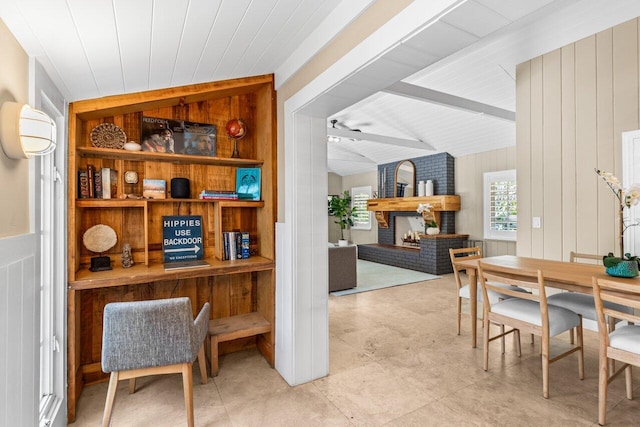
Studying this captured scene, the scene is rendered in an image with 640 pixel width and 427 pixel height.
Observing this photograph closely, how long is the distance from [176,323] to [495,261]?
2763 mm

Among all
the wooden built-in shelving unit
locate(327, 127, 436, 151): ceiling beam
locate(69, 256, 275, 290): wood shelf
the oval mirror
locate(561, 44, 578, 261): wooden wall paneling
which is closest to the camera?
locate(69, 256, 275, 290): wood shelf

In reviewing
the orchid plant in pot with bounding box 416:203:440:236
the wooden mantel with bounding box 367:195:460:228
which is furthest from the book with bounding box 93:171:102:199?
the wooden mantel with bounding box 367:195:460:228

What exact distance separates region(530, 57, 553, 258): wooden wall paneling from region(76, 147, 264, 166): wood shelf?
10.7 feet

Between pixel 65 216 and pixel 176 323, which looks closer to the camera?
pixel 176 323

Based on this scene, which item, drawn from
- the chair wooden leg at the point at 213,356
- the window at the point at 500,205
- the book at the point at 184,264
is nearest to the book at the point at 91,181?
the book at the point at 184,264

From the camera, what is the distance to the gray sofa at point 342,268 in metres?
5.12

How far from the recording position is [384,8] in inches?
59.1

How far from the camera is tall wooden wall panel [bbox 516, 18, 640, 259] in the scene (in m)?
3.17

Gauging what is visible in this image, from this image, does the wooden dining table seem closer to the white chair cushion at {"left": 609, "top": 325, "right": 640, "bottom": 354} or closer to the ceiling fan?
the white chair cushion at {"left": 609, "top": 325, "right": 640, "bottom": 354}

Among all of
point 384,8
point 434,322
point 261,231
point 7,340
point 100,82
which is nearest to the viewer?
point 7,340

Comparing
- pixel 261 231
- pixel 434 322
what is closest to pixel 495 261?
pixel 434 322

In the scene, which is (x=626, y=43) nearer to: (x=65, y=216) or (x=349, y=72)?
(x=349, y=72)

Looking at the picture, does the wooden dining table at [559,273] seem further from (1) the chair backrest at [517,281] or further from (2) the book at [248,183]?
(2) the book at [248,183]

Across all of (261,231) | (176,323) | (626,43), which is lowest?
(176,323)
